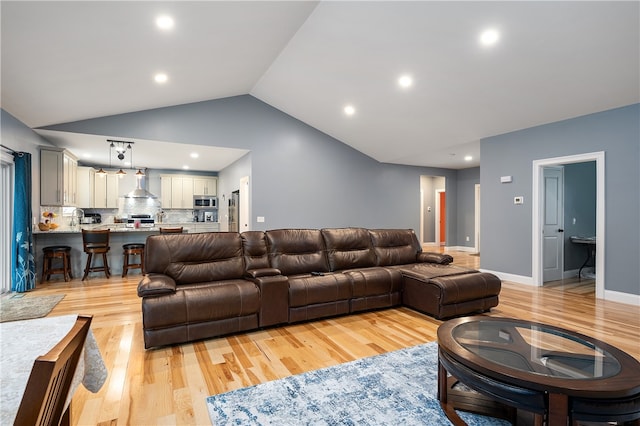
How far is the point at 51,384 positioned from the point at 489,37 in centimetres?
446

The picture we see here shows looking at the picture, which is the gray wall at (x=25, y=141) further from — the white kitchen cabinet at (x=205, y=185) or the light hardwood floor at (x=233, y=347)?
the white kitchen cabinet at (x=205, y=185)

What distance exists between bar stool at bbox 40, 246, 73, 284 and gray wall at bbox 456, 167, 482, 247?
32.9ft

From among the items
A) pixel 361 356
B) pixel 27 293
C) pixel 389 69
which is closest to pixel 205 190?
pixel 27 293

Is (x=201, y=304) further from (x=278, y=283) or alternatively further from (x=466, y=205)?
(x=466, y=205)

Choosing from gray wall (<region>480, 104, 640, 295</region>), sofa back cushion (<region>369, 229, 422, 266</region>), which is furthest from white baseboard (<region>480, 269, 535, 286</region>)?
sofa back cushion (<region>369, 229, 422, 266</region>)

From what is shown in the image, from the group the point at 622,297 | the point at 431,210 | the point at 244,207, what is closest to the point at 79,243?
the point at 244,207

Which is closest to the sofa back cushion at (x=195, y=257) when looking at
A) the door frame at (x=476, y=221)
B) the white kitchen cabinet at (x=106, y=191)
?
the white kitchen cabinet at (x=106, y=191)

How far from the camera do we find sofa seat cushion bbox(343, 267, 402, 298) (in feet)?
12.1

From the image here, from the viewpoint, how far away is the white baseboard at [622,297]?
163 inches

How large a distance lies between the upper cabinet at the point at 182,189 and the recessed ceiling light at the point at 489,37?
8087 mm

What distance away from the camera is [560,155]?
4.91 metres

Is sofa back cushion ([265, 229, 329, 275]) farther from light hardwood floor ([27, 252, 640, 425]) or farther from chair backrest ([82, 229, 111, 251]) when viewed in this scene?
chair backrest ([82, 229, 111, 251])

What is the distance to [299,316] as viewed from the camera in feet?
11.1

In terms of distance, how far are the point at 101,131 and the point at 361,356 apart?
18.3 feet
